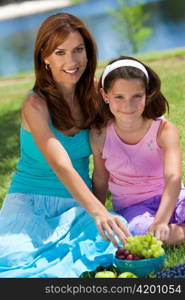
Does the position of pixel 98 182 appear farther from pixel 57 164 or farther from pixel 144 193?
pixel 57 164

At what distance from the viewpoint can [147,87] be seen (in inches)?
151

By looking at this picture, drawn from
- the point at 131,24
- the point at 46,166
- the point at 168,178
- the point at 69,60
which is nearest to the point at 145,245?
the point at 168,178

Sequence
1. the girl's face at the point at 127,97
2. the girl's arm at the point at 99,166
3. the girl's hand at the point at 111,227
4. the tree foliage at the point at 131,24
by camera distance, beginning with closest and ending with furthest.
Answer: the girl's hand at the point at 111,227, the girl's face at the point at 127,97, the girl's arm at the point at 99,166, the tree foliage at the point at 131,24

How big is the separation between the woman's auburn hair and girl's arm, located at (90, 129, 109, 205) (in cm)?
10

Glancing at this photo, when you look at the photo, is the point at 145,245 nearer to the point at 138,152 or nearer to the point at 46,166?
the point at 138,152

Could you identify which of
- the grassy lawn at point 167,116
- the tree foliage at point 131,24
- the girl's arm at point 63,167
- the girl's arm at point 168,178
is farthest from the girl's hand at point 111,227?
the tree foliage at point 131,24

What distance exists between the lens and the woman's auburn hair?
150 inches

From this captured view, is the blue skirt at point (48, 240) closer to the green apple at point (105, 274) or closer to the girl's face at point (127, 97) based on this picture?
the green apple at point (105, 274)

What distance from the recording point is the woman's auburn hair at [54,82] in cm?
381

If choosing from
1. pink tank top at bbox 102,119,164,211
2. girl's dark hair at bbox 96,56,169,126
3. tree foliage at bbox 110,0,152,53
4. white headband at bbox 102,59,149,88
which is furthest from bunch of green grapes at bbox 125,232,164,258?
tree foliage at bbox 110,0,152,53

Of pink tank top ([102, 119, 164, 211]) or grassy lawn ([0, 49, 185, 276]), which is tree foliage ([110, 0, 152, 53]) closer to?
grassy lawn ([0, 49, 185, 276])

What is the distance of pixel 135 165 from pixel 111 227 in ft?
2.47

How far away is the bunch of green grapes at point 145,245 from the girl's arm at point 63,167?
5cm

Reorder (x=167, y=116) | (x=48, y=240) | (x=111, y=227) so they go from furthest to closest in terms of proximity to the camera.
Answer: (x=167, y=116) < (x=48, y=240) < (x=111, y=227)
